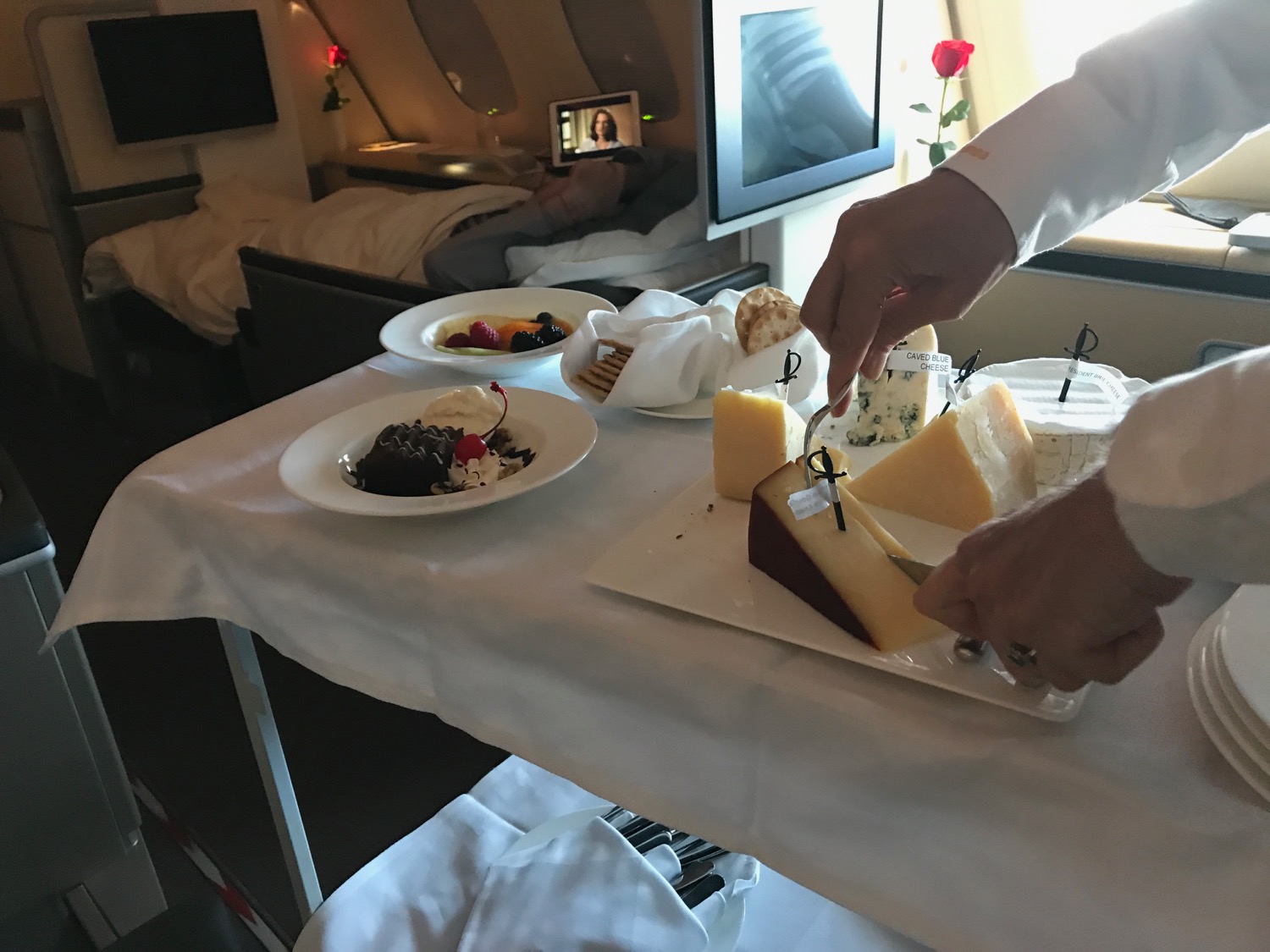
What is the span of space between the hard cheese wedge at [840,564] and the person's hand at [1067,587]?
68 mm

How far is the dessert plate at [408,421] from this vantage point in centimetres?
78

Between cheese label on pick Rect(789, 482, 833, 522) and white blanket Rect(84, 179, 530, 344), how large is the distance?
5.74 feet

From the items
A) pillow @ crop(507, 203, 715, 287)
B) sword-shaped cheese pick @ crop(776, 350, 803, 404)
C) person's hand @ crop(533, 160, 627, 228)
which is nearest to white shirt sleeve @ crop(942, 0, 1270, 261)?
sword-shaped cheese pick @ crop(776, 350, 803, 404)

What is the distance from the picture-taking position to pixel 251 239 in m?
2.83

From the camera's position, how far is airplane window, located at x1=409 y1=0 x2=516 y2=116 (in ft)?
9.73

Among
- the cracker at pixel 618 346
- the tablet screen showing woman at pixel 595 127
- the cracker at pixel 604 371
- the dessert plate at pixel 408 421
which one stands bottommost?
the dessert plate at pixel 408 421

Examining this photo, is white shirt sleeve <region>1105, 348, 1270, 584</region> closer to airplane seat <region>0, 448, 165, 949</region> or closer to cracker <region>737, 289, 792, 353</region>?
cracker <region>737, 289, 792, 353</region>

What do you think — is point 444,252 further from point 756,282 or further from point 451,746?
point 451,746

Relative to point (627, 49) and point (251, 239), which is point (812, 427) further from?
point (251, 239)

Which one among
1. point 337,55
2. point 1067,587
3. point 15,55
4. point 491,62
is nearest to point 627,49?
point 491,62

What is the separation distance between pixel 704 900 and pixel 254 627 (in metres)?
0.53

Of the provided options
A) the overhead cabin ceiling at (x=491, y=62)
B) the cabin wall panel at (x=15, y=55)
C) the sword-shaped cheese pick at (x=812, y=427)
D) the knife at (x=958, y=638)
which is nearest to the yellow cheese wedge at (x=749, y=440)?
the sword-shaped cheese pick at (x=812, y=427)

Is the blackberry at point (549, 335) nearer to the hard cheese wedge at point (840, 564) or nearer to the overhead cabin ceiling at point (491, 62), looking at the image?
the hard cheese wedge at point (840, 564)

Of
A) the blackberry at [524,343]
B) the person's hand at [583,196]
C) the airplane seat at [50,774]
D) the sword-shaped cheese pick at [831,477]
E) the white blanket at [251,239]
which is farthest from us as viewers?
the white blanket at [251,239]
